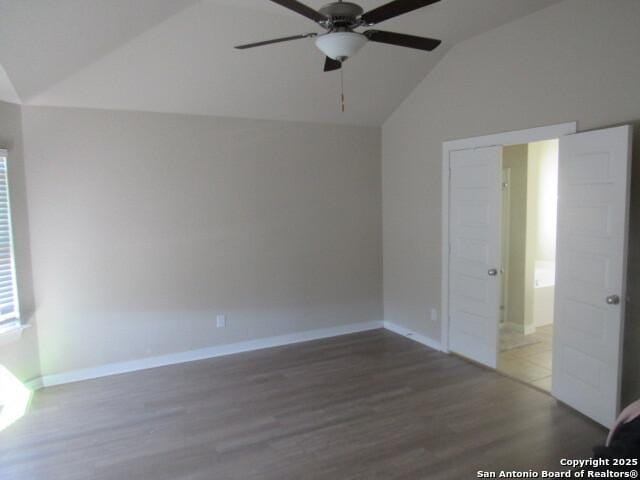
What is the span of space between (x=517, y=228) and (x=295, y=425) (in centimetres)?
353

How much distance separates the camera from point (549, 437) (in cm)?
299

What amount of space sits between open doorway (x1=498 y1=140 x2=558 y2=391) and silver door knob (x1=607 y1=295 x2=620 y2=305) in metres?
2.05

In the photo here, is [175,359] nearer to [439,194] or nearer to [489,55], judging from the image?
[439,194]

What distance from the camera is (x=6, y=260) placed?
366 cm

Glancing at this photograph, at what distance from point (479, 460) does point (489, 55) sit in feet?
10.6

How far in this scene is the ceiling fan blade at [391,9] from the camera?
6.61 ft

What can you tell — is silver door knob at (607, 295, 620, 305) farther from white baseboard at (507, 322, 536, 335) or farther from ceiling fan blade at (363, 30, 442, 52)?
white baseboard at (507, 322, 536, 335)

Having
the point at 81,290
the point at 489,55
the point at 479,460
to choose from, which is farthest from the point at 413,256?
the point at 81,290

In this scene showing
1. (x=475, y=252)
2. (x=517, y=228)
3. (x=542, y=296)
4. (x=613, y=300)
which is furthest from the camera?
(x=542, y=296)

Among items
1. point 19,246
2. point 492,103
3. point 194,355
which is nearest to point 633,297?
point 492,103

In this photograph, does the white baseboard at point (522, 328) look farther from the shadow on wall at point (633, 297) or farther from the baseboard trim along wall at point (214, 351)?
the shadow on wall at point (633, 297)

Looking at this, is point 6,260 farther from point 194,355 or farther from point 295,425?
point 295,425

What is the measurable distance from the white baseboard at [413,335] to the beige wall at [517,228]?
1.24m

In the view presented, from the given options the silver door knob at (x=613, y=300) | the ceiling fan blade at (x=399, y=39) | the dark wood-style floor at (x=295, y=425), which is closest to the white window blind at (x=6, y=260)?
the dark wood-style floor at (x=295, y=425)
